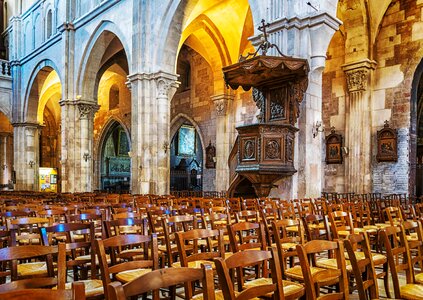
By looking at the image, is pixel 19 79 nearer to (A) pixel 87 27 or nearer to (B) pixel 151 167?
(A) pixel 87 27

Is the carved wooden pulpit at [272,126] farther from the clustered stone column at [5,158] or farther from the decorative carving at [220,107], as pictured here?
the clustered stone column at [5,158]

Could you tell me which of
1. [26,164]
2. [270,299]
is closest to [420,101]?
[270,299]

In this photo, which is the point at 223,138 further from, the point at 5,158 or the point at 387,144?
the point at 5,158

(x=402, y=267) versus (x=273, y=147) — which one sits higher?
(x=273, y=147)

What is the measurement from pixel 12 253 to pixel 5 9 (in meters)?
30.1

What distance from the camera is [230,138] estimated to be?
18.9m

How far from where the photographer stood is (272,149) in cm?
905

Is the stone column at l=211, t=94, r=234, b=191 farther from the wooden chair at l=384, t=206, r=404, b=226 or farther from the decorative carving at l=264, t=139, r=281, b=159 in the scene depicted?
the wooden chair at l=384, t=206, r=404, b=226

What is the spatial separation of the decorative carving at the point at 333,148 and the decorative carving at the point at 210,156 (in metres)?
6.04

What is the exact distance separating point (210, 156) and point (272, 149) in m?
10.8

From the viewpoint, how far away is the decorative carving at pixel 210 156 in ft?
64.3

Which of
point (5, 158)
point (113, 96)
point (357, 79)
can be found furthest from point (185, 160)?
point (357, 79)

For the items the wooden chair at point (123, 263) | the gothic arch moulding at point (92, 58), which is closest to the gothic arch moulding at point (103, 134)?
the gothic arch moulding at point (92, 58)

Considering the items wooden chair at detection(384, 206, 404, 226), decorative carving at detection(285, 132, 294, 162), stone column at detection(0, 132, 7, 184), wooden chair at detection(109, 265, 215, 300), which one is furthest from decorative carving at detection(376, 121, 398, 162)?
stone column at detection(0, 132, 7, 184)
